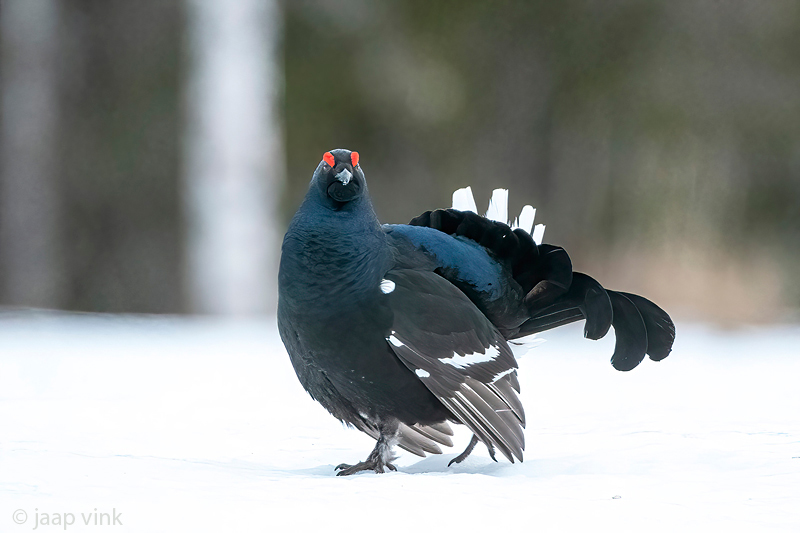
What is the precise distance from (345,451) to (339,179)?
0.90 m

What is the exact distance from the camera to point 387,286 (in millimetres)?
2006

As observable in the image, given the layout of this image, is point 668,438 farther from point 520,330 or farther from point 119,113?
point 119,113

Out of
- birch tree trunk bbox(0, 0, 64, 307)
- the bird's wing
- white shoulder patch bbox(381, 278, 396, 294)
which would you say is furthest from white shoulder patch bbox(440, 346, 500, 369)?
birch tree trunk bbox(0, 0, 64, 307)

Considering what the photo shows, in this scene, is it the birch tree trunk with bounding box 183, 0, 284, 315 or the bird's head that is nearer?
the bird's head

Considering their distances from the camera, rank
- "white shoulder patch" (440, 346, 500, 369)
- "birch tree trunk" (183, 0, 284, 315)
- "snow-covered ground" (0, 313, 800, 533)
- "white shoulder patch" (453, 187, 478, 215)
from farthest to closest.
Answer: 1. "birch tree trunk" (183, 0, 284, 315)
2. "white shoulder patch" (453, 187, 478, 215)
3. "white shoulder patch" (440, 346, 500, 369)
4. "snow-covered ground" (0, 313, 800, 533)

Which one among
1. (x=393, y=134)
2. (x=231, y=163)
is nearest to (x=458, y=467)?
(x=231, y=163)

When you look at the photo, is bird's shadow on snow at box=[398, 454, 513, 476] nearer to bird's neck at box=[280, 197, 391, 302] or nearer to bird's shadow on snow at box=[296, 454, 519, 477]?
bird's shadow on snow at box=[296, 454, 519, 477]

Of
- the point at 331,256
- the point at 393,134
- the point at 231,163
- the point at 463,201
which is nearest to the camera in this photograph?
the point at 331,256

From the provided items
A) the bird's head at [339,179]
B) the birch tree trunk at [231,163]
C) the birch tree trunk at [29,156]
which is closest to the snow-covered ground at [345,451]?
the bird's head at [339,179]

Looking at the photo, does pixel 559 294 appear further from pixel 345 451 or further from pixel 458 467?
pixel 345 451

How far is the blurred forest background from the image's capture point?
686cm

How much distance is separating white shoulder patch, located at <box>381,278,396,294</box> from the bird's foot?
47 cm

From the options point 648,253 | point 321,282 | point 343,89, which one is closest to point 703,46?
point 648,253

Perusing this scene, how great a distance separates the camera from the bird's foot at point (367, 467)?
6.75 feet
